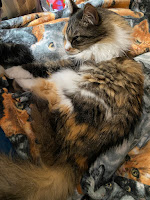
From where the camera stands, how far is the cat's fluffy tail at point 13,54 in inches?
51.0

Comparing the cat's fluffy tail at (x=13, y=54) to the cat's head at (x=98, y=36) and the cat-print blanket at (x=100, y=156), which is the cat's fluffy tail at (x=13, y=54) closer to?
the cat-print blanket at (x=100, y=156)

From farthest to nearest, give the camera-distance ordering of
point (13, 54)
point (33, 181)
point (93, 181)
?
point (13, 54) < point (93, 181) < point (33, 181)

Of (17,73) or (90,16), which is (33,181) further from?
(90,16)

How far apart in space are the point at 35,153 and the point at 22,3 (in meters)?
1.45

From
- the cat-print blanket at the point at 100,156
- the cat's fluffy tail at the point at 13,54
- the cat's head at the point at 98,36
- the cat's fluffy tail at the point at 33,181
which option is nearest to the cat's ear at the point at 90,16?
the cat's head at the point at 98,36

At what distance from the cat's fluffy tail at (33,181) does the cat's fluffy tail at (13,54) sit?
2.59 ft

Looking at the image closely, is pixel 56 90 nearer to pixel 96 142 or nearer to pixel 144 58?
pixel 96 142

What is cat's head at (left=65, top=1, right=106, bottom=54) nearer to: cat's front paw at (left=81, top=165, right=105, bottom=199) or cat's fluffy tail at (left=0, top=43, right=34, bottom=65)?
cat's fluffy tail at (left=0, top=43, right=34, bottom=65)

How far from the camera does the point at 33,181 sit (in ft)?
2.60

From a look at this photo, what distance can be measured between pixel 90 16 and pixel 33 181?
3.44ft

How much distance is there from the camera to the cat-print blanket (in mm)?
964

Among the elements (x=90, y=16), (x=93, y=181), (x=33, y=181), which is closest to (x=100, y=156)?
(x=93, y=181)

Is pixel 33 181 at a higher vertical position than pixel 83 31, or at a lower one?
lower

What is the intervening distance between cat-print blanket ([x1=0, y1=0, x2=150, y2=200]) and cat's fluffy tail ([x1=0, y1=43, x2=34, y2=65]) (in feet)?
0.38
